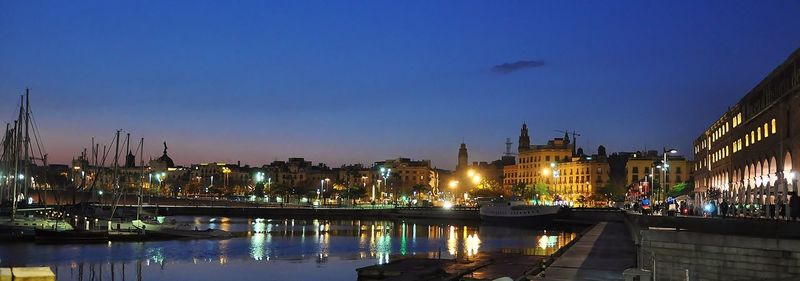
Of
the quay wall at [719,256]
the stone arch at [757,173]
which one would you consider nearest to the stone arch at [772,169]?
the stone arch at [757,173]

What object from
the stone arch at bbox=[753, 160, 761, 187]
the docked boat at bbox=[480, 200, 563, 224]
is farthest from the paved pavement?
the docked boat at bbox=[480, 200, 563, 224]

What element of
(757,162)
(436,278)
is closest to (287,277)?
(436,278)

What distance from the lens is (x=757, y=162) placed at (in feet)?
281

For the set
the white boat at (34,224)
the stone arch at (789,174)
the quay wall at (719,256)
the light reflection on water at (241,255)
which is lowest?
the light reflection on water at (241,255)

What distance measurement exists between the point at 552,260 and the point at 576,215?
99923 mm

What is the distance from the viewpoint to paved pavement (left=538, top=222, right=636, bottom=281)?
118 ft

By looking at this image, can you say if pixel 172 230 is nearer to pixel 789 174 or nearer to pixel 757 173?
pixel 789 174

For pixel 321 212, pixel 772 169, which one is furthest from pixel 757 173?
pixel 321 212

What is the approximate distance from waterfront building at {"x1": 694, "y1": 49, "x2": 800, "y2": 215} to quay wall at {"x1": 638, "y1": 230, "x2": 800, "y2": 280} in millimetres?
22233

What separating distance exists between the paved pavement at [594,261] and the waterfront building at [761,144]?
36.0 ft

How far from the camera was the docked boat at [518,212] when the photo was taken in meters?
142

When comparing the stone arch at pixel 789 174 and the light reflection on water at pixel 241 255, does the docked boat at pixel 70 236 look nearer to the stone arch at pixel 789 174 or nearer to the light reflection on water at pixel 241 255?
the light reflection on water at pixel 241 255

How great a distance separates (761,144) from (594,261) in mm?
50210

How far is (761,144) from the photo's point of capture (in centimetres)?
8356
